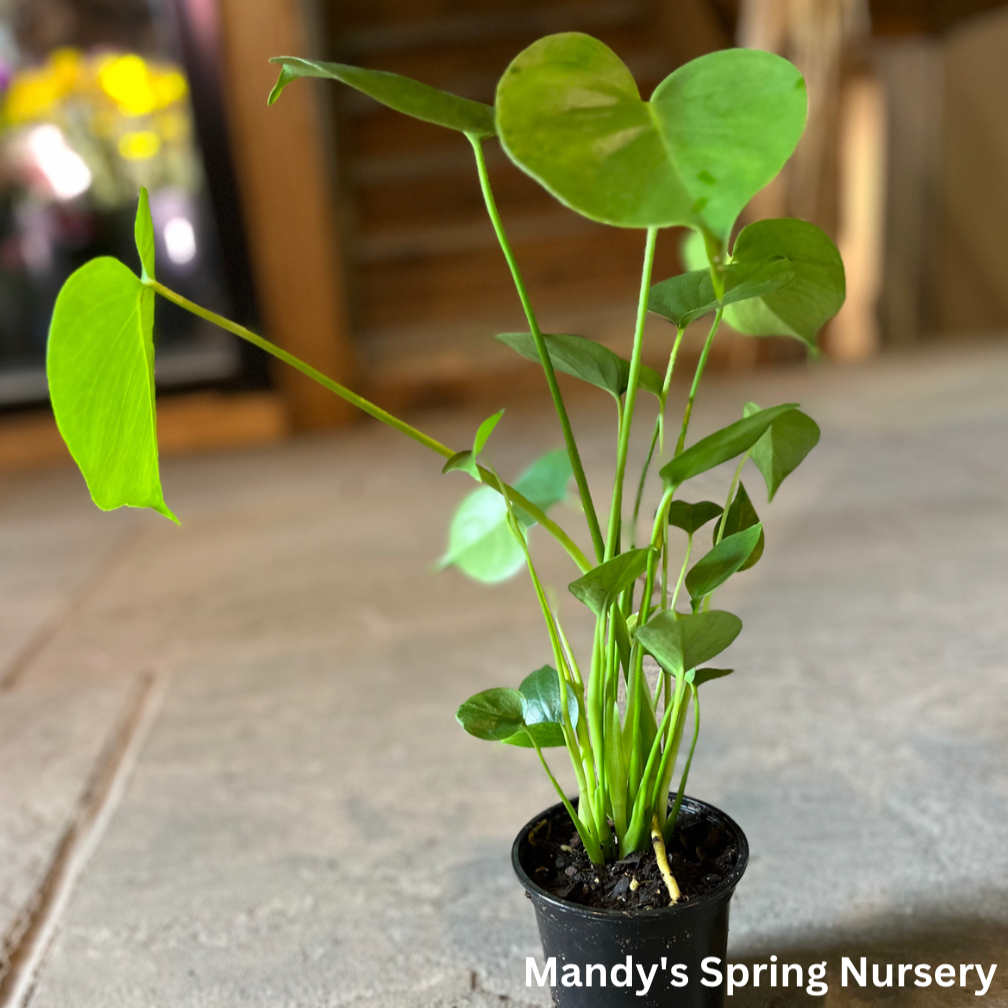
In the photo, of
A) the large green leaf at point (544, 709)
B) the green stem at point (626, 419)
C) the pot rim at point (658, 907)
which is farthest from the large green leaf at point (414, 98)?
the pot rim at point (658, 907)

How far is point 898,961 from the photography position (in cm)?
71

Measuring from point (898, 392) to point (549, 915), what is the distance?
7.88ft

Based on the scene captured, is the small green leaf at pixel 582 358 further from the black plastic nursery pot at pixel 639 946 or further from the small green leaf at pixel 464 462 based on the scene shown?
the black plastic nursery pot at pixel 639 946

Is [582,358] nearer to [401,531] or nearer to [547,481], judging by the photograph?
[547,481]

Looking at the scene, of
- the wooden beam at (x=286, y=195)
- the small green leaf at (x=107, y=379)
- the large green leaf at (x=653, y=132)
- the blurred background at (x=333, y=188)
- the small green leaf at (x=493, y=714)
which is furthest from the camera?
the blurred background at (x=333, y=188)

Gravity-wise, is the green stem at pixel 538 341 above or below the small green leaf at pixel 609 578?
above

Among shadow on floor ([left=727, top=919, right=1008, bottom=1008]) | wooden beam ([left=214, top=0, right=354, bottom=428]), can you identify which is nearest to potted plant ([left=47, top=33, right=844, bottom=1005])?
shadow on floor ([left=727, top=919, right=1008, bottom=1008])

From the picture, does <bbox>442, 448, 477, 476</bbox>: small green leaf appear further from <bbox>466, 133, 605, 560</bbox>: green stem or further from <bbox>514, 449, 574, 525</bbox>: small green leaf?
<bbox>514, 449, 574, 525</bbox>: small green leaf

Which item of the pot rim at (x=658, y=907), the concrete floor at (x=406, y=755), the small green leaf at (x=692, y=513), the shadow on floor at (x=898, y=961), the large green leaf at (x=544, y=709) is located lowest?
the concrete floor at (x=406, y=755)

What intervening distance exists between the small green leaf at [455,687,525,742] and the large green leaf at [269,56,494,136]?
320mm

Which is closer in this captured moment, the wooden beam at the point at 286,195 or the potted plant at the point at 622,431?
the potted plant at the point at 622,431

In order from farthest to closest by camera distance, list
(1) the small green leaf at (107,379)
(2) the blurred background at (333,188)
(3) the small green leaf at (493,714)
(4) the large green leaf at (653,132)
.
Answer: (2) the blurred background at (333,188)
(3) the small green leaf at (493,714)
(1) the small green leaf at (107,379)
(4) the large green leaf at (653,132)

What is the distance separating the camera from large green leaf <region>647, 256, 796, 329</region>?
52cm

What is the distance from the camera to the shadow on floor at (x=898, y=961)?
68 centimetres
